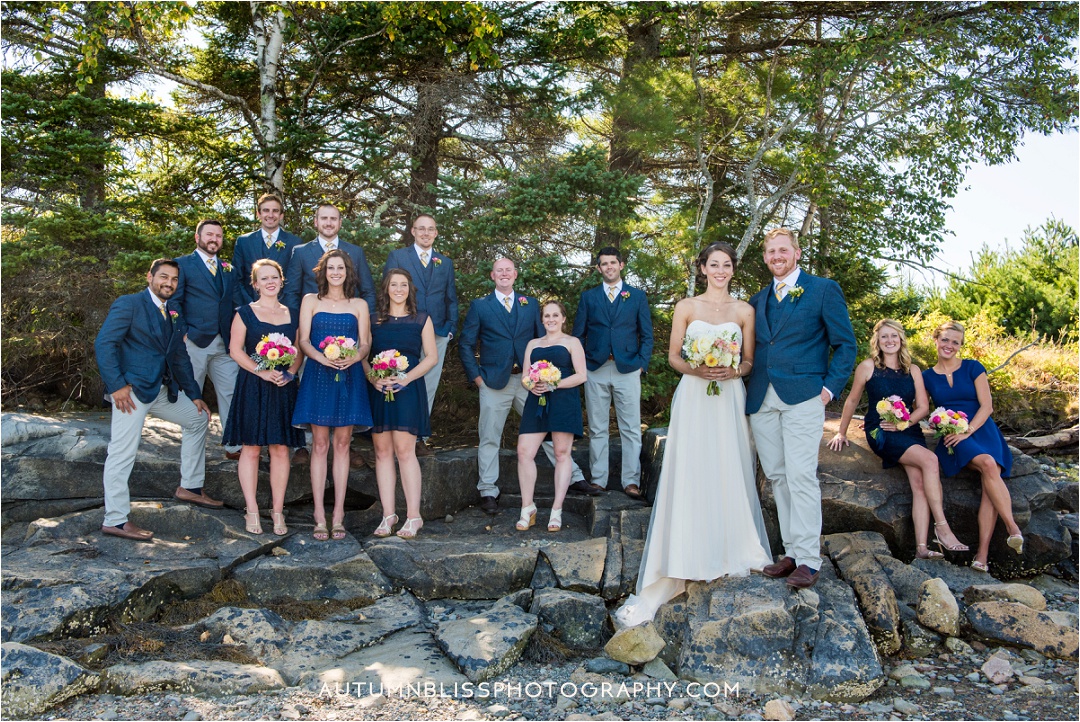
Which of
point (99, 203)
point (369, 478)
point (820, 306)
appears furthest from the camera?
point (99, 203)

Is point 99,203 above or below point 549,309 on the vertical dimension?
above

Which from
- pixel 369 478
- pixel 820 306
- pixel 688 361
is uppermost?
pixel 820 306

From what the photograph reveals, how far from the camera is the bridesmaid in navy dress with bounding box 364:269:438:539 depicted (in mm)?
6430

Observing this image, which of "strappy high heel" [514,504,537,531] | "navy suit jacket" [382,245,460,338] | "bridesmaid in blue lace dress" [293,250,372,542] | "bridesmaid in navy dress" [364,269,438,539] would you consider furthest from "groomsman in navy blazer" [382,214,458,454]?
"strappy high heel" [514,504,537,531]

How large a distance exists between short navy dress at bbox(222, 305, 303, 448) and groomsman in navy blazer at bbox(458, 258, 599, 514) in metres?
1.73

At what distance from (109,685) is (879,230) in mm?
10536

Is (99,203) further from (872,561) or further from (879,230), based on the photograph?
(879,230)

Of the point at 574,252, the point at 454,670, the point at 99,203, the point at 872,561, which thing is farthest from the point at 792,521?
the point at 99,203

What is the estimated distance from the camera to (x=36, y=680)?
4.45 meters

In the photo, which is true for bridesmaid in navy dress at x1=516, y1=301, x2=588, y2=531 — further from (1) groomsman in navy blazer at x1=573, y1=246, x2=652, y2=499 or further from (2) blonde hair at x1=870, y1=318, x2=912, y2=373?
(2) blonde hair at x1=870, y1=318, x2=912, y2=373

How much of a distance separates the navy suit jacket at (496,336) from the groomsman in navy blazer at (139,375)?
7.91 ft

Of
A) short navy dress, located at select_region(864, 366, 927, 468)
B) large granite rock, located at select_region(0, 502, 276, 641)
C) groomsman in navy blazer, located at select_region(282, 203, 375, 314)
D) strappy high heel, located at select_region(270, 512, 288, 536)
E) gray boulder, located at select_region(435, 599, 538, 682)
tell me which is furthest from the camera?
groomsman in navy blazer, located at select_region(282, 203, 375, 314)

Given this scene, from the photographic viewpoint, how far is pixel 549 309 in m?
6.86

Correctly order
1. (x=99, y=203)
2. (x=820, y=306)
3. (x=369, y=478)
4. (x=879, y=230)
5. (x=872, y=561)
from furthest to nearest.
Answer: (x=879, y=230)
(x=99, y=203)
(x=369, y=478)
(x=872, y=561)
(x=820, y=306)
